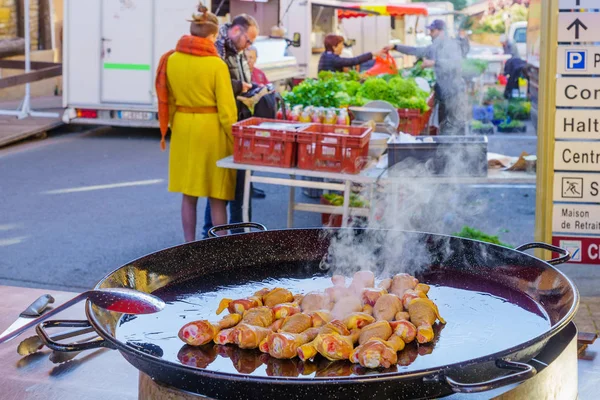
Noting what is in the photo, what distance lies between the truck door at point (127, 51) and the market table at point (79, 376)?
10421 mm

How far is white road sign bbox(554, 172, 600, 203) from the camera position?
4.84 metres

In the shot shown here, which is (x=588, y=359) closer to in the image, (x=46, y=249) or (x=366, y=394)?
(x=366, y=394)

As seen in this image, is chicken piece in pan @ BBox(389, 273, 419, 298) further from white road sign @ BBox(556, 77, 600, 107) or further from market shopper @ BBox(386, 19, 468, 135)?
market shopper @ BBox(386, 19, 468, 135)

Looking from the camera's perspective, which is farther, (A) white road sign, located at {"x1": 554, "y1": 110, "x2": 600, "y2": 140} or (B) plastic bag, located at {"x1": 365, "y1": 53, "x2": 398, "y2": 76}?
(B) plastic bag, located at {"x1": 365, "y1": 53, "x2": 398, "y2": 76}

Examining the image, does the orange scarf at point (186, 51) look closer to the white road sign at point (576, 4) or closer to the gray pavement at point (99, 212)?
the gray pavement at point (99, 212)

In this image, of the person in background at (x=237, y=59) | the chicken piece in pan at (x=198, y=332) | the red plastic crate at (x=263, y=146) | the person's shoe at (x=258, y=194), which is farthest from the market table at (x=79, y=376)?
the person's shoe at (x=258, y=194)

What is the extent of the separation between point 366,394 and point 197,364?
0.52 m

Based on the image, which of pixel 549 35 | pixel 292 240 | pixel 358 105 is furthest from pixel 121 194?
pixel 292 240

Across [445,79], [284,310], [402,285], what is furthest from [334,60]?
[284,310]

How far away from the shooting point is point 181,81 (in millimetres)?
6066

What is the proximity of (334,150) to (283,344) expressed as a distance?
376 centimetres

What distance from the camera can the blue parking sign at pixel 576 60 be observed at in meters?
4.68

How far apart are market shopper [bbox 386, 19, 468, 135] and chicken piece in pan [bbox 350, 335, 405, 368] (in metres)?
10.0

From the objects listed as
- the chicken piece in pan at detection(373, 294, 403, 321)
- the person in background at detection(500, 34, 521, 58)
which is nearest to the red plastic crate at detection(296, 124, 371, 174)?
the chicken piece in pan at detection(373, 294, 403, 321)
